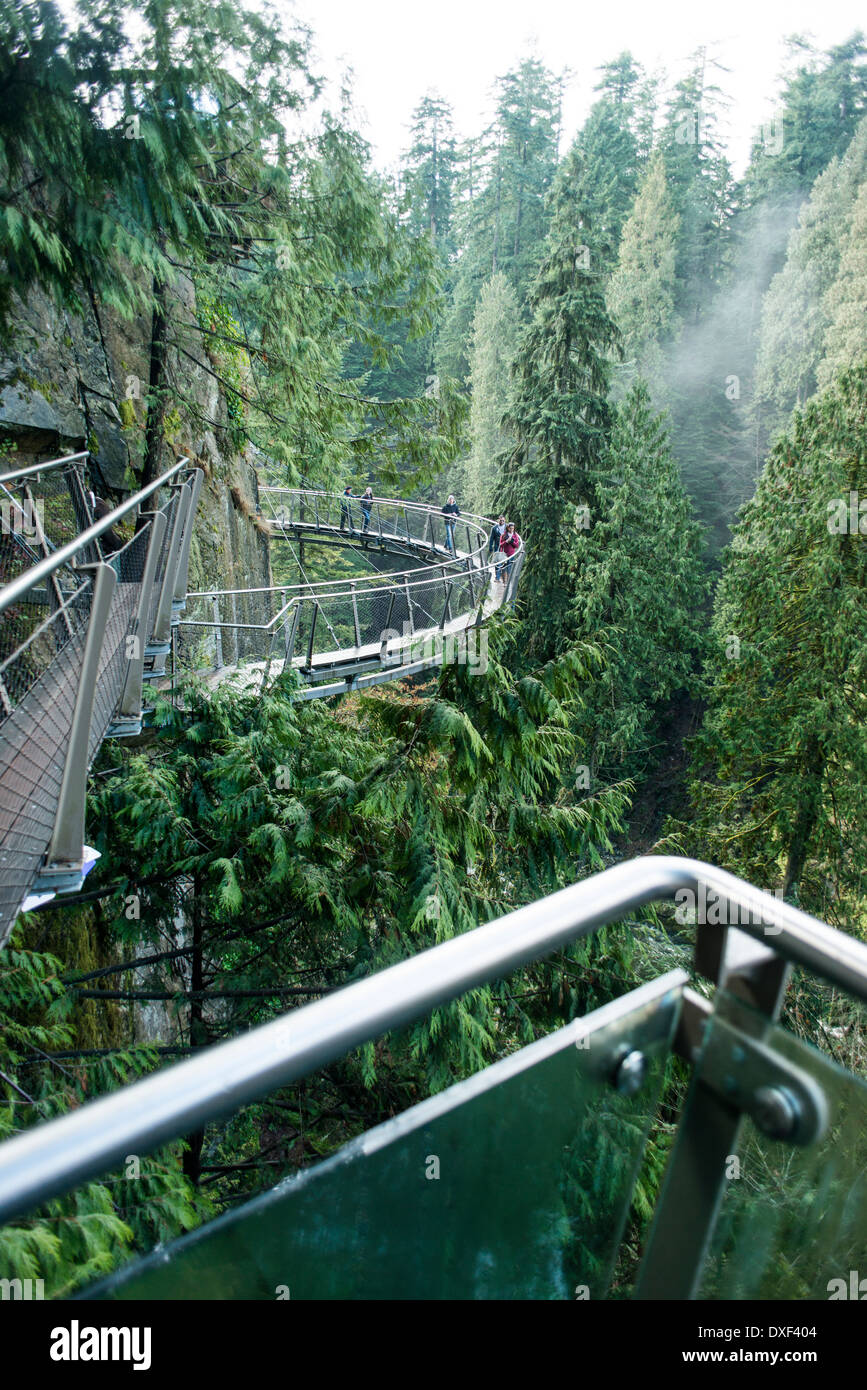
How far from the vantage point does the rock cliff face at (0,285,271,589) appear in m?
7.05

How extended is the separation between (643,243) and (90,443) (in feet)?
131

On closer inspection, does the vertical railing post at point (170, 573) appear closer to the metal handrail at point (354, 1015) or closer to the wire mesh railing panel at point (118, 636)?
the wire mesh railing panel at point (118, 636)

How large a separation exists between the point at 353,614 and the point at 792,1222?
393 inches

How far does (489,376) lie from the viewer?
3969 centimetres

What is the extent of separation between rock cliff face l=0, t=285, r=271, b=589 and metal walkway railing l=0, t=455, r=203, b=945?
558 millimetres

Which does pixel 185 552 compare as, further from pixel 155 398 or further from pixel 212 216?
pixel 155 398

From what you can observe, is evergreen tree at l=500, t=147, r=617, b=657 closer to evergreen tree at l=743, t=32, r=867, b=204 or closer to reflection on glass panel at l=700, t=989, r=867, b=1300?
reflection on glass panel at l=700, t=989, r=867, b=1300

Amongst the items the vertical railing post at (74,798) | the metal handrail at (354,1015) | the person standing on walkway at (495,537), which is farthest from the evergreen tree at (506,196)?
the metal handrail at (354,1015)

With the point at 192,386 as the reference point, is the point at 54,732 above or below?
below

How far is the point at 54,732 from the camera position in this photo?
377 centimetres

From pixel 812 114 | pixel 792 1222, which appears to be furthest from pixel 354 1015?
pixel 812 114

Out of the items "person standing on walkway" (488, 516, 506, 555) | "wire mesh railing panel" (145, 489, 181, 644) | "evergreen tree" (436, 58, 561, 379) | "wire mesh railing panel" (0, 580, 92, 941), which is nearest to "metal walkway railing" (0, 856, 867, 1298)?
"wire mesh railing panel" (0, 580, 92, 941)

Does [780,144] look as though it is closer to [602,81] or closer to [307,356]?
[602,81]
